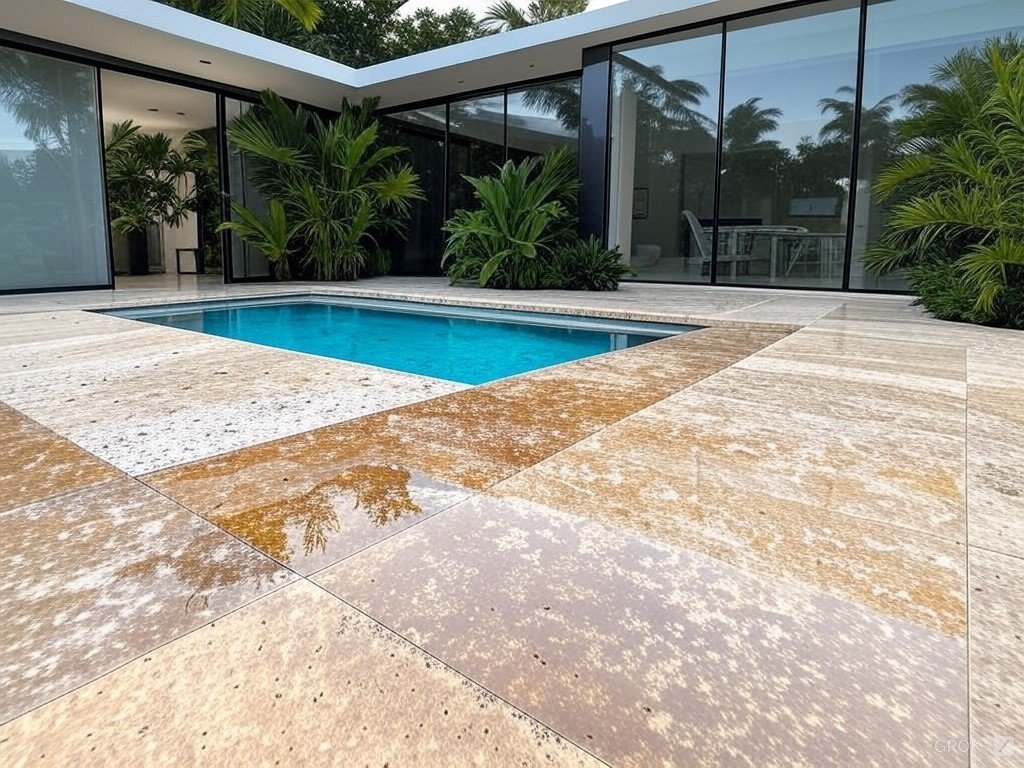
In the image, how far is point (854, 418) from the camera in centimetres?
224

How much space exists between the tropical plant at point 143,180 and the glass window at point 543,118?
6.21 meters

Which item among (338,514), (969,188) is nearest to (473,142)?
(969,188)

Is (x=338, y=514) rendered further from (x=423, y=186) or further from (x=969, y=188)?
(x=423, y=186)

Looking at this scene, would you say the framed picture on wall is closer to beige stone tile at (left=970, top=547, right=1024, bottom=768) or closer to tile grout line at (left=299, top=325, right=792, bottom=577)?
tile grout line at (left=299, top=325, right=792, bottom=577)

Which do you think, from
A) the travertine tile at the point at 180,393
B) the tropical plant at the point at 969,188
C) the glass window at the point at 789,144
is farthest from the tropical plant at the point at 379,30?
the travertine tile at the point at 180,393

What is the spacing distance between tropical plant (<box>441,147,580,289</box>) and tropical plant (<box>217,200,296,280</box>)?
8.00ft

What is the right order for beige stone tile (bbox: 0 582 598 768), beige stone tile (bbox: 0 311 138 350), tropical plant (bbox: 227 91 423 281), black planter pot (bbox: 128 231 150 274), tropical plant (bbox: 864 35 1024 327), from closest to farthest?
Result: beige stone tile (bbox: 0 582 598 768)
beige stone tile (bbox: 0 311 138 350)
tropical plant (bbox: 864 35 1024 327)
tropical plant (bbox: 227 91 423 281)
black planter pot (bbox: 128 231 150 274)

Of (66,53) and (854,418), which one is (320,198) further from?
(854,418)

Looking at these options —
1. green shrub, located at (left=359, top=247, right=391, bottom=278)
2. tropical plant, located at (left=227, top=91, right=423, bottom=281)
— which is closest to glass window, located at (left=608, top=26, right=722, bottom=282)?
tropical plant, located at (left=227, top=91, right=423, bottom=281)

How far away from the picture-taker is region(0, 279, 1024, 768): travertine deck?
80 cm

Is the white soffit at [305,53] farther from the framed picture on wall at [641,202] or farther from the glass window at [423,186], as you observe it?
the framed picture on wall at [641,202]

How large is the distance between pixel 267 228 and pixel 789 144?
6.81 m

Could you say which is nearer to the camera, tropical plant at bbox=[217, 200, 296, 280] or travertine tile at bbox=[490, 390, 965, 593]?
travertine tile at bbox=[490, 390, 965, 593]

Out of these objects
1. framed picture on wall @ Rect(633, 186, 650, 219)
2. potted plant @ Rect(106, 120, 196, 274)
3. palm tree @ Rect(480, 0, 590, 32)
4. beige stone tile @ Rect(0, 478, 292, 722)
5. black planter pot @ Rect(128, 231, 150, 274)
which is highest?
palm tree @ Rect(480, 0, 590, 32)
